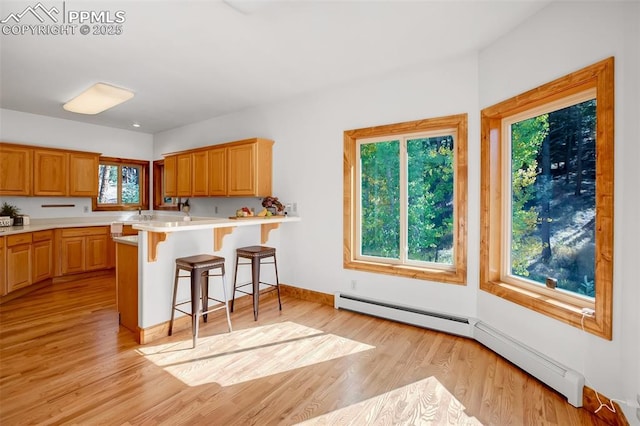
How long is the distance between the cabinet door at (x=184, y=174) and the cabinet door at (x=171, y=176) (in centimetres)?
8

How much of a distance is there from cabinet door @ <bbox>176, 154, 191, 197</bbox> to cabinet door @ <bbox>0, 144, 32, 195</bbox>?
208 centimetres

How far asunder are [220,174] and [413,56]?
310 cm

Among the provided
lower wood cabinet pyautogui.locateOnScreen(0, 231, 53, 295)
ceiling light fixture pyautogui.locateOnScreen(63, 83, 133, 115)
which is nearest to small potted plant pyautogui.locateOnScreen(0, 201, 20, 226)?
lower wood cabinet pyautogui.locateOnScreen(0, 231, 53, 295)

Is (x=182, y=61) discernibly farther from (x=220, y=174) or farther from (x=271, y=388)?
(x=271, y=388)

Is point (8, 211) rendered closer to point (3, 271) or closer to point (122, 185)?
point (3, 271)

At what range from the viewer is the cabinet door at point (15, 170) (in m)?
4.46

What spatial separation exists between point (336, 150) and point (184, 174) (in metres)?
2.97

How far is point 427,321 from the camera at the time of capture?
3.09 metres

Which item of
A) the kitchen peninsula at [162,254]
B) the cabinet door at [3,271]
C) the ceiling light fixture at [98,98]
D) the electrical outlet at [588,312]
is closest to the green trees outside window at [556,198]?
the electrical outlet at [588,312]

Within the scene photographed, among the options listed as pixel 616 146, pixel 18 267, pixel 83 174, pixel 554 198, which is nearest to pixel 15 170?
pixel 83 174

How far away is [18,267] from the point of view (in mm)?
3988

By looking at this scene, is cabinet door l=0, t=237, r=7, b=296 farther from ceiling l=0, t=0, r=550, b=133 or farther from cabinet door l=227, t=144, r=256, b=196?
cabinet door l=227, t=144, r=256, b=196

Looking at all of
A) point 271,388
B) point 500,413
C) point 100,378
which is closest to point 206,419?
point 271,388

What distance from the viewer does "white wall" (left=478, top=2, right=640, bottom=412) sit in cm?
171
